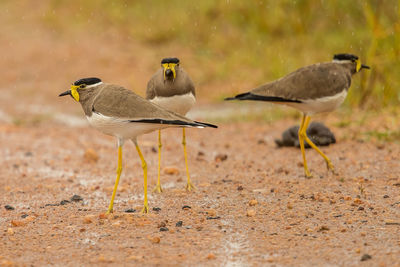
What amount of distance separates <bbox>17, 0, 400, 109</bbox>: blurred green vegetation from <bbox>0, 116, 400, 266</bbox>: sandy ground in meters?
2.46

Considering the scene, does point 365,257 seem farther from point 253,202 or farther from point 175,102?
point 175,102

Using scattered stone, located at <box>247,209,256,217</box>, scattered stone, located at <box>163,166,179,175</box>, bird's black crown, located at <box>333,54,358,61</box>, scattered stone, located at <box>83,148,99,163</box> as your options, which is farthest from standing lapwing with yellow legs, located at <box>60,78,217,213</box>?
scattered stone, located at <box>83,148,99,163</box>

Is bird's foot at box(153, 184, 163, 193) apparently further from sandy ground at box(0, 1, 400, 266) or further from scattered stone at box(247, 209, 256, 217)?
scattered stone at box(247, 209, 256, 217)

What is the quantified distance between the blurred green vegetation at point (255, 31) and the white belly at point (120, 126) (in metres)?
5.49

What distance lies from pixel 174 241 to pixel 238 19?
38.4 ft

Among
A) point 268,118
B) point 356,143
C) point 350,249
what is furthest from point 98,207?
point 268,118

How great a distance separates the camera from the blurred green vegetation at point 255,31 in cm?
980

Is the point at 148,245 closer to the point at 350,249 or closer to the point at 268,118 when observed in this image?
the point at 350,249

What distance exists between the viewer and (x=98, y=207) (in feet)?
17.7

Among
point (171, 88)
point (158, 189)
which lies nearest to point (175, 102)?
point (171, 88)

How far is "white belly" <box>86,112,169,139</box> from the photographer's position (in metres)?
4.62

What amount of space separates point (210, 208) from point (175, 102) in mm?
1150

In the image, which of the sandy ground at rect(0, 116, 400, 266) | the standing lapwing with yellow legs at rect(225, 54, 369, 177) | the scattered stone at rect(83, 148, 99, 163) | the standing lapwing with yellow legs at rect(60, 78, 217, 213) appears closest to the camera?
the sandy ground at rect(0, 116, 400, 266)

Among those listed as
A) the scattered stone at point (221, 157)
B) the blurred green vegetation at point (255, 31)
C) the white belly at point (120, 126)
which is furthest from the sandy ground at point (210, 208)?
the blurred green vegetation at point (255, 31)
